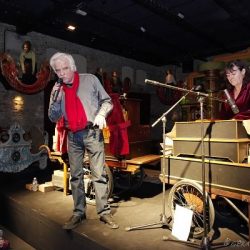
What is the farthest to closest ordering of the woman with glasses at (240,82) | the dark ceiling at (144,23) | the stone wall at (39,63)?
the stone wall at (39,63), the dark ceiling at (144,23), the woman with glasses at (240,82)

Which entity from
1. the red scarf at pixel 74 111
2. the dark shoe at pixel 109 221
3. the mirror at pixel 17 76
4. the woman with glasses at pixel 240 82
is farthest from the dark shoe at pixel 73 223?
the mirror at pixel 17 76

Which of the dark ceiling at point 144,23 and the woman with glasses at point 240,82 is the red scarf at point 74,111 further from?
the dark ceiling at point 144,23

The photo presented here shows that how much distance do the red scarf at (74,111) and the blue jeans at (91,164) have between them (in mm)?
99

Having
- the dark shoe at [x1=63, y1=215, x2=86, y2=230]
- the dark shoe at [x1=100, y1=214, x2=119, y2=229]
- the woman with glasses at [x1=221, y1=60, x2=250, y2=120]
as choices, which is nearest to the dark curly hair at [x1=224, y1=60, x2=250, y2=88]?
the woman with glasses at [x1=221, y1=60, x2=250, y2=120]

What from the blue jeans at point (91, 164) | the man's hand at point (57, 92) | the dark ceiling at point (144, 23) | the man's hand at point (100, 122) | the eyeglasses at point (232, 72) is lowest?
the blue jeans at point (91, 164)

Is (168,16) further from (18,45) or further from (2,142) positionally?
(2,142)

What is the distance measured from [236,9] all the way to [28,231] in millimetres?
7273

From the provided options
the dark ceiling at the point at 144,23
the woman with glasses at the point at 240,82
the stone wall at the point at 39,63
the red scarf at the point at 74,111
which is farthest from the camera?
the stone wall at the point at 39,63

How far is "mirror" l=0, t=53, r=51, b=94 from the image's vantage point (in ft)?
23.6

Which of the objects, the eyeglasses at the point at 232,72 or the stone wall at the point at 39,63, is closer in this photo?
the eyeglasses at the point at 232,72

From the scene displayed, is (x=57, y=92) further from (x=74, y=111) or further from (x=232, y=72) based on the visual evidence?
(x=232, y=72)

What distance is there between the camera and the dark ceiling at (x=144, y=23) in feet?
23.3

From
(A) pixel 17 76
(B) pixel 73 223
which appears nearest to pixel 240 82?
(B) pixel 73 223

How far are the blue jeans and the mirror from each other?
487cm
